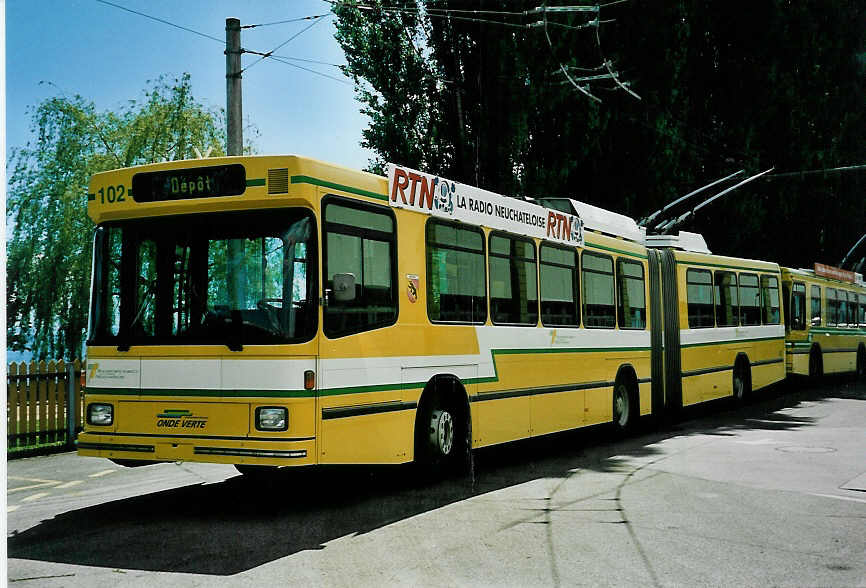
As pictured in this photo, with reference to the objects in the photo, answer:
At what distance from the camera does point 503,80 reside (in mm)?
23984

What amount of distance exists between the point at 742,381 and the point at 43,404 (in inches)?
511

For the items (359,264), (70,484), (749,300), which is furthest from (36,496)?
(749,300)

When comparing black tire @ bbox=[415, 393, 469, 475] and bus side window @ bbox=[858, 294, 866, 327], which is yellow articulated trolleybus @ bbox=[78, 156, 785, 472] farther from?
bus side window @ bbox=[858, 294, 866, 327]

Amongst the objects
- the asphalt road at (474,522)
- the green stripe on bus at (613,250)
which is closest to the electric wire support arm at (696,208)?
the green stripe on bus at (613,250)

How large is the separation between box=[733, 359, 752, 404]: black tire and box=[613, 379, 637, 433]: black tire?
525cm

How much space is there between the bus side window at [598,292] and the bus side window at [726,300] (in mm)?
4986

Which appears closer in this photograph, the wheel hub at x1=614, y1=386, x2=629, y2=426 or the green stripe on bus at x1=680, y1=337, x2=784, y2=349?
the wheel hub at x1=614, y1=386, x2=629, y2=426

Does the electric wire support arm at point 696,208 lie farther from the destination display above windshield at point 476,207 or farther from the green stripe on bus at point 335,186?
the green stripe on bus at point 335,186

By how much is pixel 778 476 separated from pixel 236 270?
19.6 ft

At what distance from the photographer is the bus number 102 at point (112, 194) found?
8.89m

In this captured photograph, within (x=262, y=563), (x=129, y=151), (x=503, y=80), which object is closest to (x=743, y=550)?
(x=262, y=563)

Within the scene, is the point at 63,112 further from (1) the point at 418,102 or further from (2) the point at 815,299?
(2) the point at 815,299

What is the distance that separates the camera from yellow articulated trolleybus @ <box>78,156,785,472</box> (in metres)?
8.21

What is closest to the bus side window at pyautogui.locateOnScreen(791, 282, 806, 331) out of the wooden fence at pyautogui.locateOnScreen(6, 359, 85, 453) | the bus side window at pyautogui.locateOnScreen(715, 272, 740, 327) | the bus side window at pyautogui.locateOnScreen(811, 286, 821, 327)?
the bus side window at pyautogui.locateOnScreen(811, 286, 821, 327)
